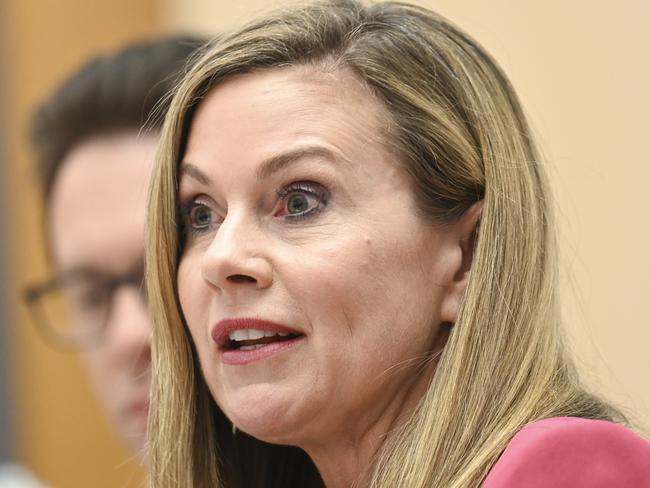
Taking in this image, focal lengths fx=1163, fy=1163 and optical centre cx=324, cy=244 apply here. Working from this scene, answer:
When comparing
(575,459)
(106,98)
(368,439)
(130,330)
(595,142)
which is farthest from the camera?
(106,98)

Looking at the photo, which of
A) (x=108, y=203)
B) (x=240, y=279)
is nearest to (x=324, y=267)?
(x=240, y=279)

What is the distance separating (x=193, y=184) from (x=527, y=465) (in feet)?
1.95

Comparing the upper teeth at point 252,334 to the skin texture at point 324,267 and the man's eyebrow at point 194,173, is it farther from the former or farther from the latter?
the man's eyebrow at point 194,173

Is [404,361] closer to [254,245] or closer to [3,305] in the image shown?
[254,245]

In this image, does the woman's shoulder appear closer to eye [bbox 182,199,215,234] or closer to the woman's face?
the woman's face

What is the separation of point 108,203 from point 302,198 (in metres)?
1.03

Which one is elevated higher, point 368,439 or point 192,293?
point 192,293

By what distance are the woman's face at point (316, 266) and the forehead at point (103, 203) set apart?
2.85 feet

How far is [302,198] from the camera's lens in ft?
4.77

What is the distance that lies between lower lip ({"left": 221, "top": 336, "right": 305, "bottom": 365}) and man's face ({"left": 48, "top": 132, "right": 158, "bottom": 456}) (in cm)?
80

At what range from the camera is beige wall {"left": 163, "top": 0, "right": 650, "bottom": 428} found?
2.29m

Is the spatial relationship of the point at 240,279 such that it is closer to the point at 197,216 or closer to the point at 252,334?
the point at 252,334

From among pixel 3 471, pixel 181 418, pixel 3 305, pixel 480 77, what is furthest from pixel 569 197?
pixel 3 305

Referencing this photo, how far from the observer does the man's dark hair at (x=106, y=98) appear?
247 centimetres
